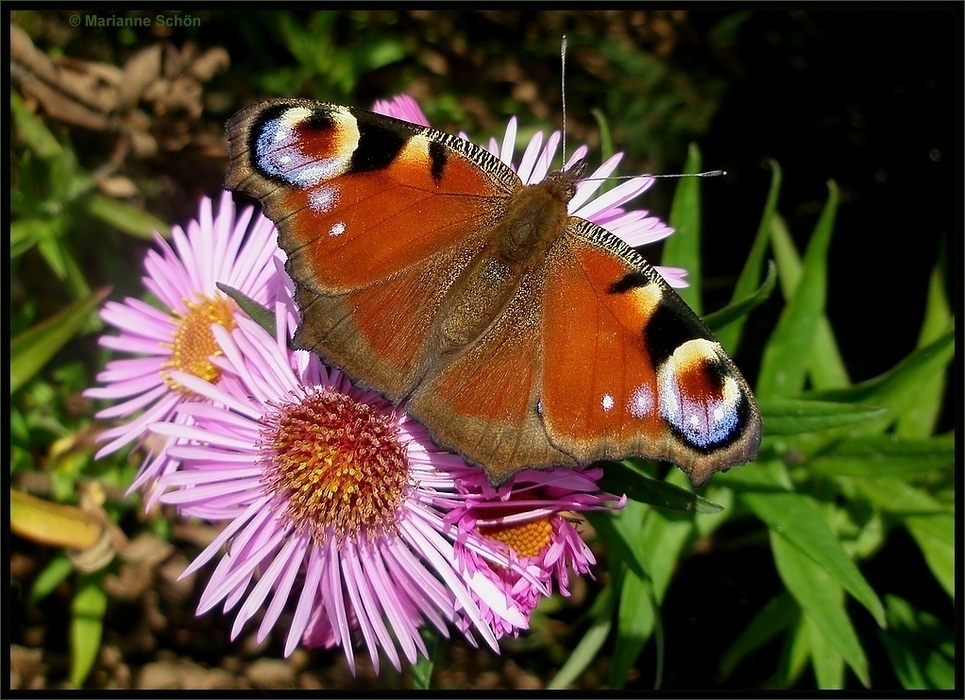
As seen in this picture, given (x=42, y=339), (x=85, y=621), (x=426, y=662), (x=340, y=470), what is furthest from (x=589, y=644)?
(x=42, y=339)

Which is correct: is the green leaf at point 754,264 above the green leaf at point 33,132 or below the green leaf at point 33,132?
above

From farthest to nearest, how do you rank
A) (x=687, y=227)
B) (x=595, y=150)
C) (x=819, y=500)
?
(x=595, y=150) < (x=819, y=500) < (x=687, y=227)

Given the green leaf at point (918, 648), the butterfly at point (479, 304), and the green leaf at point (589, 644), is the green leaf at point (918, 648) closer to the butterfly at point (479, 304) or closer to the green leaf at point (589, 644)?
the green leaf at point (589, 644)

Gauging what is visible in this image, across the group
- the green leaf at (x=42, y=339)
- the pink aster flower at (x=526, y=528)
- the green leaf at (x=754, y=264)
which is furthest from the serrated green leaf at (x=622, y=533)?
the green leaf at (x=42, y=339)

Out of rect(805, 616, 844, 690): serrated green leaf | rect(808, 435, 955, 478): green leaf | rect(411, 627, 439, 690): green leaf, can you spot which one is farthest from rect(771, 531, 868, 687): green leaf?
rect(411, 627, 439, 690): green leaf

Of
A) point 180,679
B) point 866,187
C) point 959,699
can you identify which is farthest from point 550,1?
point 180,679

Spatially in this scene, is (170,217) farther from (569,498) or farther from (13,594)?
(569,498)

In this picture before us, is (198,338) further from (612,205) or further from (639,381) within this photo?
(639,381)

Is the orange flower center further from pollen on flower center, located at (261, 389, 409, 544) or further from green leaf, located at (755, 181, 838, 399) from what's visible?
green leaf, located at (755, 181, 838, 399)
